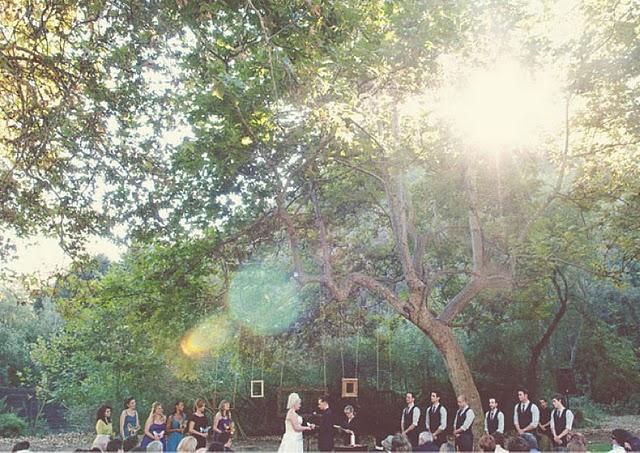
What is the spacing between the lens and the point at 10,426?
62.6ft

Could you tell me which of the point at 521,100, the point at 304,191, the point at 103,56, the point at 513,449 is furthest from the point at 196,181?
the point at 513,449

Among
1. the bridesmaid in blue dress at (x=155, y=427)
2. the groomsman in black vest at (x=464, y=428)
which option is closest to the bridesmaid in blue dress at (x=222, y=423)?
the bridesmaid in blue dress at (x=155, y=427)

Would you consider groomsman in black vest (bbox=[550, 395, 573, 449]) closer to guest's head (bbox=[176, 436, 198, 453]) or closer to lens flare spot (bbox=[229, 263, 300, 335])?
guest's head (bbox=[176, 436, 198, 453])

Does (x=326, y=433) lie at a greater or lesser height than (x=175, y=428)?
lesser

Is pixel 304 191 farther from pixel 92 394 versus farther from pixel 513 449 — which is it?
pixel 92 394

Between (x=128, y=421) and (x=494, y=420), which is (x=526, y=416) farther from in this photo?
(x=128, y=421)

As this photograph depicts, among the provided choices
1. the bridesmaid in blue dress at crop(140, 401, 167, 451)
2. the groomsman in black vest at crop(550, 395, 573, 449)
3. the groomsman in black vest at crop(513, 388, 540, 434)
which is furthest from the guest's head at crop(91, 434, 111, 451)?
the groomsman in black vest at crop(550, 395, 573, 449)

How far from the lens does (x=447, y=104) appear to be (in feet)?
37.1

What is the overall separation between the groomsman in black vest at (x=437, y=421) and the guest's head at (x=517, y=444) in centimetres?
490

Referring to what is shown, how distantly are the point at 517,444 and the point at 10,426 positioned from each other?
18902 mm

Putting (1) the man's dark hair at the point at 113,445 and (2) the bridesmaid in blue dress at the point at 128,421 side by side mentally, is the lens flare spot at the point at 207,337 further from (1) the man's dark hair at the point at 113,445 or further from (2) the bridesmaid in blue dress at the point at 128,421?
(1) the man's dark hair at the point at 113,445

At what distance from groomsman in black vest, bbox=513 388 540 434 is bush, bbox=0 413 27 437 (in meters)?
16.4

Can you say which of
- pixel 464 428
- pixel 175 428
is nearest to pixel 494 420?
pixel 464 428

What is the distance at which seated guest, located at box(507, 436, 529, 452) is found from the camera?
184 inches
